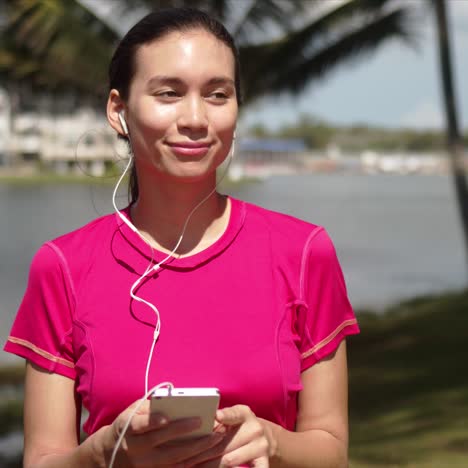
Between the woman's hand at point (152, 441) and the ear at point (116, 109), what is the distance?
1.89 feet

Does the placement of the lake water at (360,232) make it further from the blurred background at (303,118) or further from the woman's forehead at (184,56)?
the woman's forehead at (184,56)

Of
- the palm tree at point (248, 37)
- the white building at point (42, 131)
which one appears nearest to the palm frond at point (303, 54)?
the palm tree at point (248, 37)

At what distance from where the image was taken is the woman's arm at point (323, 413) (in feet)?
5.59

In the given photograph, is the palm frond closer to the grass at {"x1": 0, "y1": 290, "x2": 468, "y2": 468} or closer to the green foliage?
the grass at {"x1": 0, "y1": 290, "x2": 468, "y2": 468}

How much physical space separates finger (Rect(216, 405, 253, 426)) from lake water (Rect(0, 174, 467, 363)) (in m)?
8.66

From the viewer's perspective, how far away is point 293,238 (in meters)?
1.76

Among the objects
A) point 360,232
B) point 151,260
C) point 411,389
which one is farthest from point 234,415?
point 360,232

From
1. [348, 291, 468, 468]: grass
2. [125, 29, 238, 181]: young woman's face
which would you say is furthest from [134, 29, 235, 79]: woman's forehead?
[348, 291, 468, 468]: grass

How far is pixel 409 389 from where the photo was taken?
345 inches

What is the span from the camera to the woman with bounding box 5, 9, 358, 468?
5.38 feet

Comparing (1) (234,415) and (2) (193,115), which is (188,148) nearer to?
(2) (193,115)

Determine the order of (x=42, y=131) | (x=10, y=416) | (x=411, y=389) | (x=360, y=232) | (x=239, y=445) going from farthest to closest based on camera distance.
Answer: (x=42, y=131) < (x=360, y=232) < (x=10, y=416) < (x=411, y=389) < (x=239, y=445)

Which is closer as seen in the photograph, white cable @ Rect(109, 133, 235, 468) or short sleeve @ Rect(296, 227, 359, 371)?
white cable @ Rect(109, 133, 235, 468)

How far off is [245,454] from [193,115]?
60 cm
